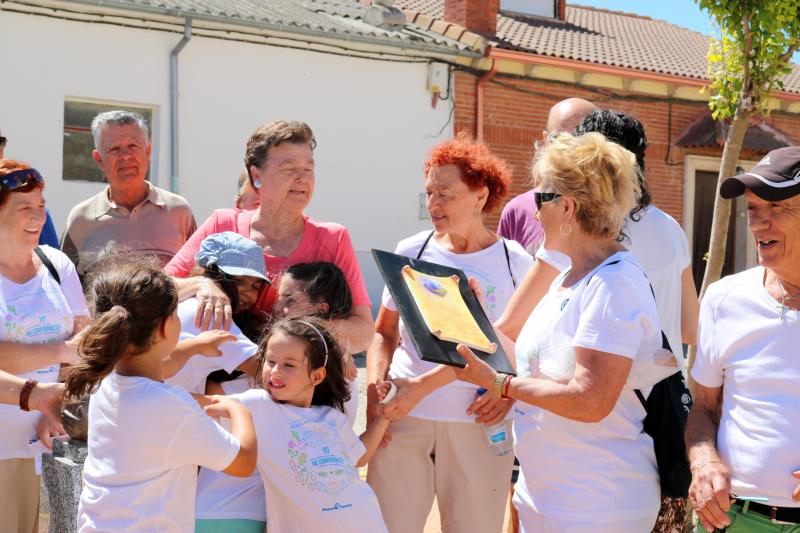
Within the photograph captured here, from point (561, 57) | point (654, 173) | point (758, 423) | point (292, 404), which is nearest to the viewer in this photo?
point (758, 423)

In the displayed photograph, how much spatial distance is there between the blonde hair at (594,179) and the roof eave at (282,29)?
10.0 metres

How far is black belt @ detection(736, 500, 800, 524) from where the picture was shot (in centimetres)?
274

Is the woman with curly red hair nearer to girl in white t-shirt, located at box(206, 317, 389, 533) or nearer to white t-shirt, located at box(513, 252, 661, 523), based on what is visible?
girl in white t-shirt, located at box(206, 317, 389, 533)

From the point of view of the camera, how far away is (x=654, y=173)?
16.6 m

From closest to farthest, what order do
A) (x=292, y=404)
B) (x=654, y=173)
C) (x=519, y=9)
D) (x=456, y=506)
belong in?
1. (x=292, y=404)
2. (x=456, y=506)
3. (x=654, y=173)
4. (x=519, y=9)

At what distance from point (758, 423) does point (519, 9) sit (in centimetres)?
1760

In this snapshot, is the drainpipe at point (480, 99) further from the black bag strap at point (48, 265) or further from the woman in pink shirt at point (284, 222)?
the black bag strap at point (48, 265)

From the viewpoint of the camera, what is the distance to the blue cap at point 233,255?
3.53 metres

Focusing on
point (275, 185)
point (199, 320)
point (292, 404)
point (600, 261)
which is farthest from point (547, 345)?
point (275, 185)

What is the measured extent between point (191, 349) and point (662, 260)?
1.73m

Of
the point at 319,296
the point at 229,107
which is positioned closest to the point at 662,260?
the point at 319,296

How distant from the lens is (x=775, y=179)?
278 centimetres

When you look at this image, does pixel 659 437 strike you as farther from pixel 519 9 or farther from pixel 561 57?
pixel 519 9

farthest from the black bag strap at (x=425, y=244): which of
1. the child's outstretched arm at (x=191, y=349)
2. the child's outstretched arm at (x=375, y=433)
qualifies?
the child's outstretched arm at (x=191, y=349)
